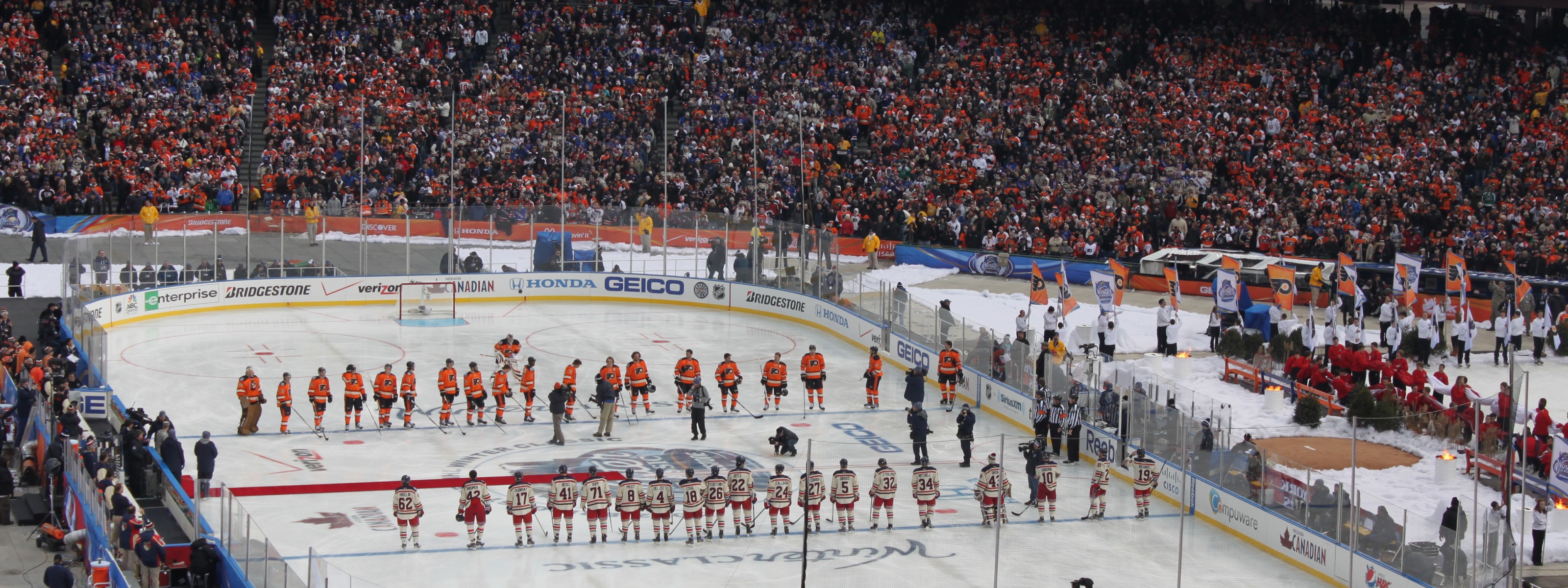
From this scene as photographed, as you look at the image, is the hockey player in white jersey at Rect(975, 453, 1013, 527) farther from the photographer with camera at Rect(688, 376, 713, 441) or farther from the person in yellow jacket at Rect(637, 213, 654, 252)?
the person in yellow jacket at Rect(637, 213, 654, 252)

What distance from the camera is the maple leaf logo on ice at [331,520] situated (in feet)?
74.6

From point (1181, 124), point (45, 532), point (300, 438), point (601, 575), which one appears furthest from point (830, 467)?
point (1181, 124)

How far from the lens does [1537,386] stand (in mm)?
32594

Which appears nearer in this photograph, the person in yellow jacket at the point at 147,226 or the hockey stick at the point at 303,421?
the hockey stick at the point at 303,421

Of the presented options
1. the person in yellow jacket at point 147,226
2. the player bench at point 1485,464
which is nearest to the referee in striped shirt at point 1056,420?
the player bench at point 1485,464

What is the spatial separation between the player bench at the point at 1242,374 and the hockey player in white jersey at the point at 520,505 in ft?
50.8

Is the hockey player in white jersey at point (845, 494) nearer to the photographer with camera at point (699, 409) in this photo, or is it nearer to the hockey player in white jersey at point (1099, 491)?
the hockey player in white jersey at point (1099, 491)

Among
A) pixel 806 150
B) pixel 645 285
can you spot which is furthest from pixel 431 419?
pixel 806 150

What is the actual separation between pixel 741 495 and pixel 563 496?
2343 mm

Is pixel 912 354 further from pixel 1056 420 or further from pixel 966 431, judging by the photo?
pixel 966 431

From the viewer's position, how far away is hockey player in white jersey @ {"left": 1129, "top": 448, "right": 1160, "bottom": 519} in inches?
938

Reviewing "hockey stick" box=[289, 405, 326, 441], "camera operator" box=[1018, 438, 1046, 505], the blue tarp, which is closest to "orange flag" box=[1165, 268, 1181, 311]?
the blue tarp

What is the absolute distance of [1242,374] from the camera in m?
32.4

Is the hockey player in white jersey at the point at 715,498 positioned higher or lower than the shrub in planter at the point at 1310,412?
lower
